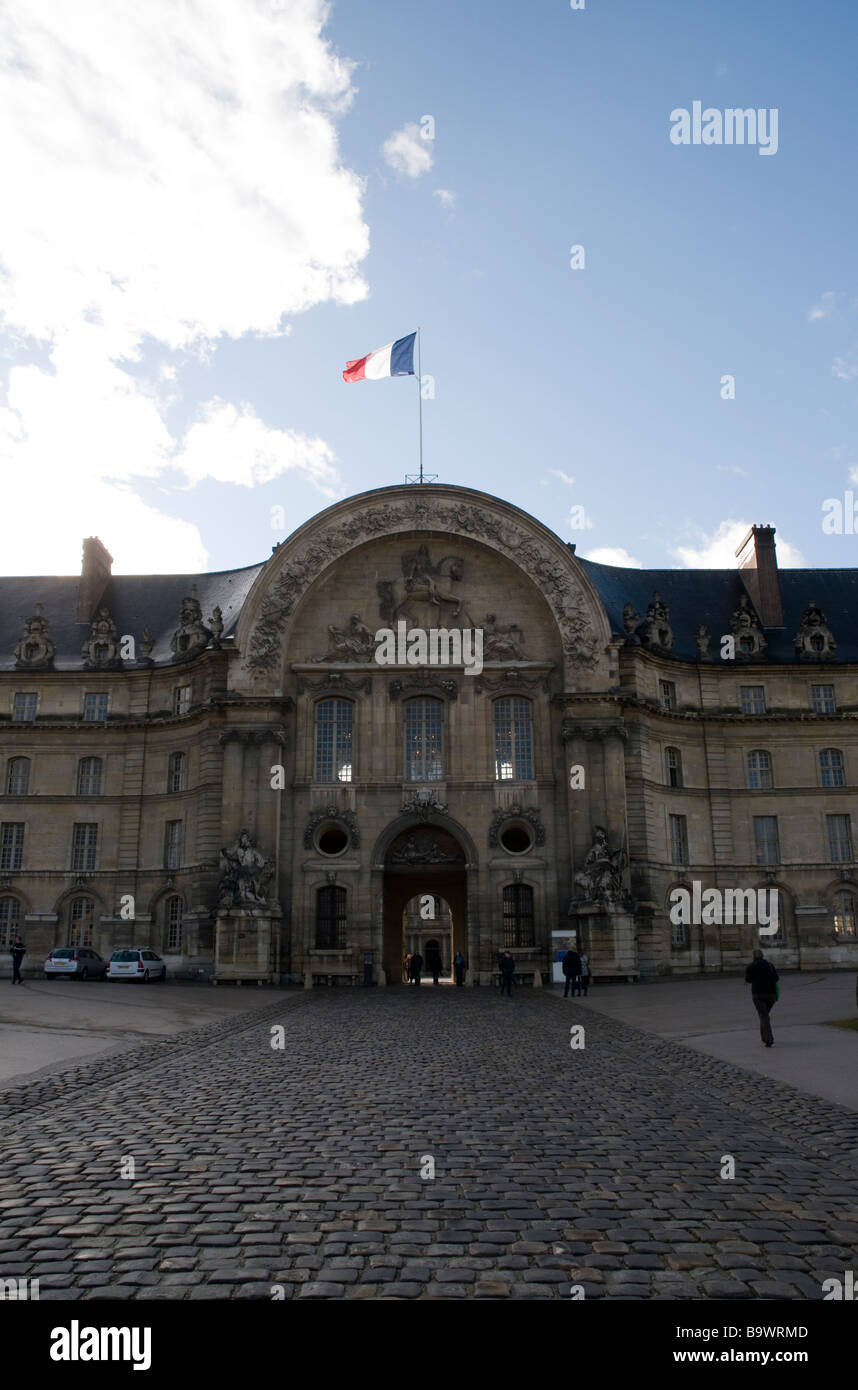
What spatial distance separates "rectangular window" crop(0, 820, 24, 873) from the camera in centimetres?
4369

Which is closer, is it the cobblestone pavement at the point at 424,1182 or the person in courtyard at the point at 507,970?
the cobblestone pavement at the point at 424,1182

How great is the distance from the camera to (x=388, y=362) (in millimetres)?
39594

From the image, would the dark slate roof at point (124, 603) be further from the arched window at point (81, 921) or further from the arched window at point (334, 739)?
the arched window at point (81, 921)

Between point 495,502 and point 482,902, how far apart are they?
1617 cm

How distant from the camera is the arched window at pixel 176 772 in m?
43.3

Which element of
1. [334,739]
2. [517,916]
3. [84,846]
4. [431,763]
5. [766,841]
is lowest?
[517,916]

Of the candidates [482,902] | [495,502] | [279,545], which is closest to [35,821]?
[279,545]

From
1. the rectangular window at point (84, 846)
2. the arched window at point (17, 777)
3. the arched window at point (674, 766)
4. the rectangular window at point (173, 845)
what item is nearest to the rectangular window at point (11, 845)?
the arched window at point (17, 777)

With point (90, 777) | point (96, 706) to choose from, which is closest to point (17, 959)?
point (90, 777)

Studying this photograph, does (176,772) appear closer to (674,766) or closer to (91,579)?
(91,579)

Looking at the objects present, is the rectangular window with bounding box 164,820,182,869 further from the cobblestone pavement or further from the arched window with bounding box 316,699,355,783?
the cobblestone pavement

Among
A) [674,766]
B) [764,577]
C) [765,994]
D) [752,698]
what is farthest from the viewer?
[764,577]

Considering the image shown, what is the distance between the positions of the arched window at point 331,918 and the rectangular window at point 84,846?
1122cm

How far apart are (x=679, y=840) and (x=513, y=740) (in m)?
8.86
